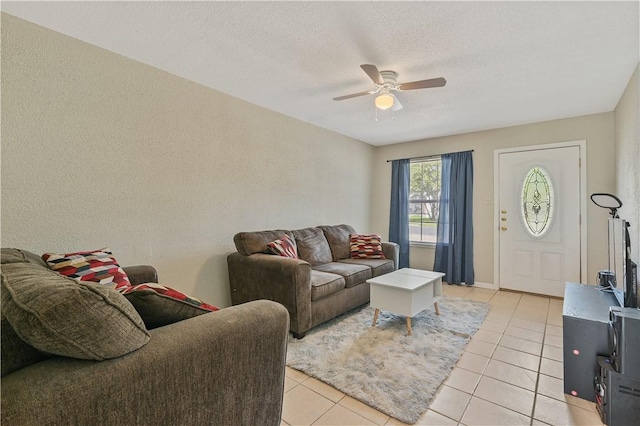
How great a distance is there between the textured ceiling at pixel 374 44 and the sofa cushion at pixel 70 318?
179 centimetres

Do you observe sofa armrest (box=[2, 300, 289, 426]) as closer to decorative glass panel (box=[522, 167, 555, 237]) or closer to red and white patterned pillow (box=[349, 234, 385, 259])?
red and white patterned pillow (box=[349, 234, 385, 259])

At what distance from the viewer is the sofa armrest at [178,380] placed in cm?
68

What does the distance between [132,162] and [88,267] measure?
98 cm

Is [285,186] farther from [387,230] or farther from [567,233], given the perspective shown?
[567,233]

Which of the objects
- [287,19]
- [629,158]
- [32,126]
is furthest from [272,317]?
[629,158]

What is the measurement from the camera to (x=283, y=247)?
10.2 ft

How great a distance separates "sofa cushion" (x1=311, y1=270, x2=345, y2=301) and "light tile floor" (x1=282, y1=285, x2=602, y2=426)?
72 cm

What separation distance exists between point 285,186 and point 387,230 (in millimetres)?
2420

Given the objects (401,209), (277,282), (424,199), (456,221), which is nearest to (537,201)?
(456,221)

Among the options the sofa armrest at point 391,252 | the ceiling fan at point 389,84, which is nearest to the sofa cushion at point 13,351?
the ceiling fan at point 389,84

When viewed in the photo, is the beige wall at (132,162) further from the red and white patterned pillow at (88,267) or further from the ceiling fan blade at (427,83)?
the ceiling fan blade at (427,83)

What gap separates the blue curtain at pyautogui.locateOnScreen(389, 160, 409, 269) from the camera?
17.0ft

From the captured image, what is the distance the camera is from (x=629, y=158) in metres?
2.64

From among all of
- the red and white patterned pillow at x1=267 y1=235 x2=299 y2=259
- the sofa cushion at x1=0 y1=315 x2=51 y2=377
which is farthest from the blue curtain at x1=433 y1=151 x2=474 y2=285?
the sofa cushion at x1=0 y1=315 x2=51 y2=377
